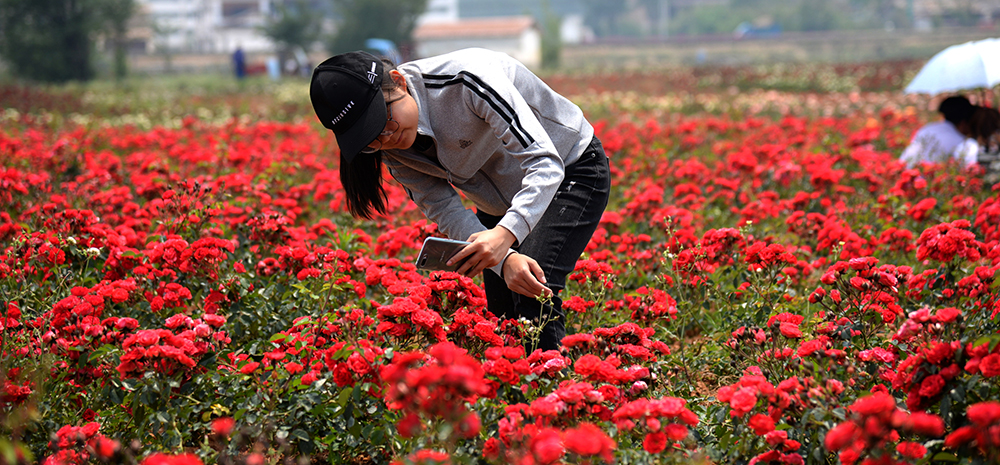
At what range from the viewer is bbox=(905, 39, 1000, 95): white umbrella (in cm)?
509

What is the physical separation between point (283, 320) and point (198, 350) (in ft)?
2.76

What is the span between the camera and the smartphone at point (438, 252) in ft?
6.80

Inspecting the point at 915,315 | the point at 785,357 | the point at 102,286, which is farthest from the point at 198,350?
the point at 915,315

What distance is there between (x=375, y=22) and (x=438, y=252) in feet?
125

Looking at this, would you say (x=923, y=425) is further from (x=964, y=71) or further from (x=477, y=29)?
(x=477, y=29)

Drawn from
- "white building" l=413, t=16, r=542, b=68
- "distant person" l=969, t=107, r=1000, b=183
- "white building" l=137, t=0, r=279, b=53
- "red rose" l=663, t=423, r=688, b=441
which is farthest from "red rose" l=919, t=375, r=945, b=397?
"white building" l=137, t=0, r=279, b=53

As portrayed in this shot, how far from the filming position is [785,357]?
2117 millimetres

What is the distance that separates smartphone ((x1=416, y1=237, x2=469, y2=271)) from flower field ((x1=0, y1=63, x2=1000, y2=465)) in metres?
0.16

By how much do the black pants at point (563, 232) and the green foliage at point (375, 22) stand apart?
121 feet

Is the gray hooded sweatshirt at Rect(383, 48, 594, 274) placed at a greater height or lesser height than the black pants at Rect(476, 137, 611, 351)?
greater

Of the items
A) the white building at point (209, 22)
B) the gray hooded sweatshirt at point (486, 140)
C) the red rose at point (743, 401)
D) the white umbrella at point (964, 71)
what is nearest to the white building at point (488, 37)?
the white building at point (209, 22)

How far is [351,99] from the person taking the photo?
1.91 metres

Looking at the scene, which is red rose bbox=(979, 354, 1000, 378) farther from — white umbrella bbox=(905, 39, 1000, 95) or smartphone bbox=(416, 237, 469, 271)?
white umbrella bbox=(905, 39, 1000, 95)

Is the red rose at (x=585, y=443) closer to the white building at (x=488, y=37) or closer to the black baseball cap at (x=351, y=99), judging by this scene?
the black baseball cap at (x=351, y=99)
